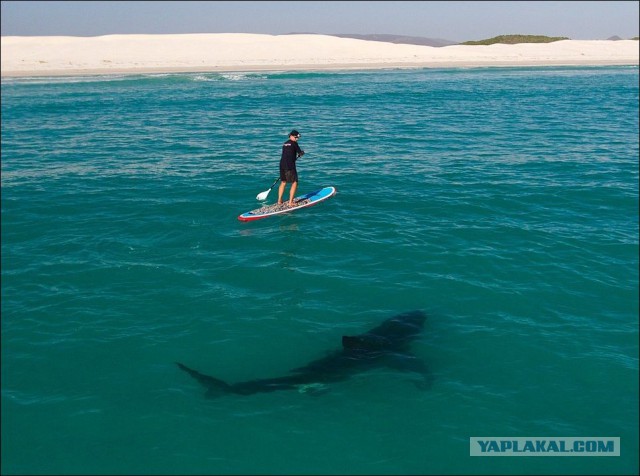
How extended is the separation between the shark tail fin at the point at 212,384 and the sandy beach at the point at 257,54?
68.3 metres

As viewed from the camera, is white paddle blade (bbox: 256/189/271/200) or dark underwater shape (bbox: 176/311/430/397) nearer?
dark underwater shape (bbox: 176/311/430/397)

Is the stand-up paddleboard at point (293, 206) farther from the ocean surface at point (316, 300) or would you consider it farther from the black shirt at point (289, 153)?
the black shirt at point (289, 153)

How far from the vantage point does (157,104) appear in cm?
4572

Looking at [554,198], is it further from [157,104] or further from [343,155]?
[157,104]

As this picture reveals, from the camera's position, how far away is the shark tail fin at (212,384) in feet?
33.1

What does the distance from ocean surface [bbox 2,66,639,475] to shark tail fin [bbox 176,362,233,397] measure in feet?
0.49

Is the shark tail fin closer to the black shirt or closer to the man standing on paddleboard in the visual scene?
the man standing on paddleboard

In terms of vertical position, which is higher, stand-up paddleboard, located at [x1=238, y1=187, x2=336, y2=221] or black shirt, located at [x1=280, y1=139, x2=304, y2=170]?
black shirt, located at [x1=280, y1=139, x2=304, y2=170]

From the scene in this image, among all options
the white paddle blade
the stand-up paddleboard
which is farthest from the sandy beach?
the stand-up paddleboard

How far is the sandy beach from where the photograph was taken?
Result: 77000 millimetres

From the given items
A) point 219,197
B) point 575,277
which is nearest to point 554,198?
point 575,277

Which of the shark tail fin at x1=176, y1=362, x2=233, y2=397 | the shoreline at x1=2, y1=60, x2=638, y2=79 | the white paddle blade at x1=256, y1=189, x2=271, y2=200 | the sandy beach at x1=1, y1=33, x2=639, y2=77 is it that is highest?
the sandy beach at x1=1, y1=33, x2=639, y2=77

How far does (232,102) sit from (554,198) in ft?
108

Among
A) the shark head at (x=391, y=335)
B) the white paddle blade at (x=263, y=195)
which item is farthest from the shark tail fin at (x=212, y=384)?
the white paddle blade at (x=263, y=195)
